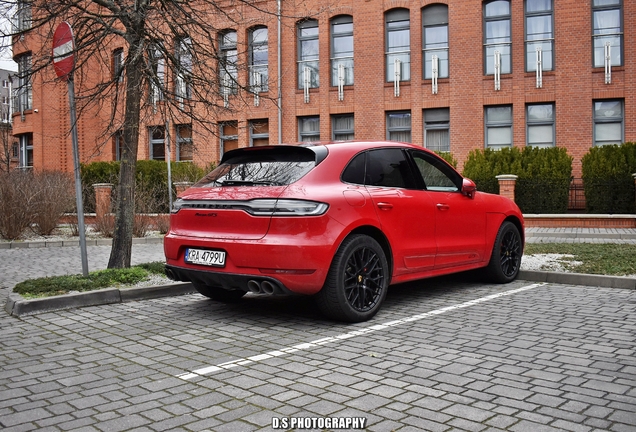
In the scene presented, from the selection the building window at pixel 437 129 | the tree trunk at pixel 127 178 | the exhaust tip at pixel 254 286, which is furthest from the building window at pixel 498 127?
the exhaust tip at pixel 254 286

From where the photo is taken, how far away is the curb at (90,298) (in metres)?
6.39

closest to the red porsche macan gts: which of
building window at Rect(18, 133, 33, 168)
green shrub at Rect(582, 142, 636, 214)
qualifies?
green shrub at Rect(582, 142, 636, 214)

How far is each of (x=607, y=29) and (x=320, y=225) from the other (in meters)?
20.9

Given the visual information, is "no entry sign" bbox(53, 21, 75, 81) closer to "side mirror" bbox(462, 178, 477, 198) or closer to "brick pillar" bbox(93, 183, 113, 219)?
"side mirror" bbox(462, 178, 477, 198)

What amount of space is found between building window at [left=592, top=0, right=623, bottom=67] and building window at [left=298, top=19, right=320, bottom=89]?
10.7 metres

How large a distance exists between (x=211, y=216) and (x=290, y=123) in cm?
2113

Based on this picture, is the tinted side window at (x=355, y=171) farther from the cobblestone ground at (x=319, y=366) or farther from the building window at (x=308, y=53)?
the building window at (x=308, y=53)

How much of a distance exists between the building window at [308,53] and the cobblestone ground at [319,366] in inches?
804

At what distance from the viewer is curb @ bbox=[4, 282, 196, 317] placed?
6.39 m

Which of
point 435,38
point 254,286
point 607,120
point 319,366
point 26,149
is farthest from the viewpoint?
point 26,149

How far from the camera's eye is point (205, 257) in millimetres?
5875

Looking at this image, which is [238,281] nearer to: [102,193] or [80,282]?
[80,282]

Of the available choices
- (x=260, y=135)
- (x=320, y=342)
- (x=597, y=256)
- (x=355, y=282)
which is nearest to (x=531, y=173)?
(x=597, y=256)

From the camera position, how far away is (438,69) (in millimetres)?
24234
